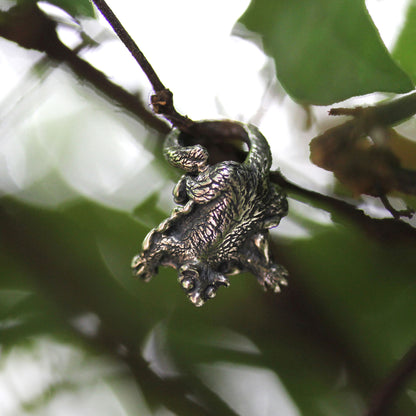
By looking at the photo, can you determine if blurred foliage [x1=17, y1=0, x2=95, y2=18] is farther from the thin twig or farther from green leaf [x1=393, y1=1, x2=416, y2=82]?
green leaf [x1=393, y1=1, x2=416, y2=82]

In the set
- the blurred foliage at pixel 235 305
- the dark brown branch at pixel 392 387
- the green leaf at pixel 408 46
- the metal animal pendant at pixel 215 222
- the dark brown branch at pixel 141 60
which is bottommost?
the dark brown branch at pixel 392 387

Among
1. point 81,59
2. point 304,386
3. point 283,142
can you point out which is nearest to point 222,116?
point 283,142

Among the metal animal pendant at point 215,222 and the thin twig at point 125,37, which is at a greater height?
the thin twig at point 125,37

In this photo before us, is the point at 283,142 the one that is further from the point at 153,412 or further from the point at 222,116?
the point at 153,412

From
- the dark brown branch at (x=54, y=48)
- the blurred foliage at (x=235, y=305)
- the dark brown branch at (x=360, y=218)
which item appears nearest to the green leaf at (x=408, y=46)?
the blurred foliage at (x=235, y=305)

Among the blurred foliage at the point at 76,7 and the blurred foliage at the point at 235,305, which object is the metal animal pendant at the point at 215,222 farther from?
the blurred foliage at the point at 76,7

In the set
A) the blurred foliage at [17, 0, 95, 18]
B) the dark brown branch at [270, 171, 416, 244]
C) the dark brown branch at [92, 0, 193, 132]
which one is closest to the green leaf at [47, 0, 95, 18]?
the blurred foliage at [17, 0, 95, 18]
